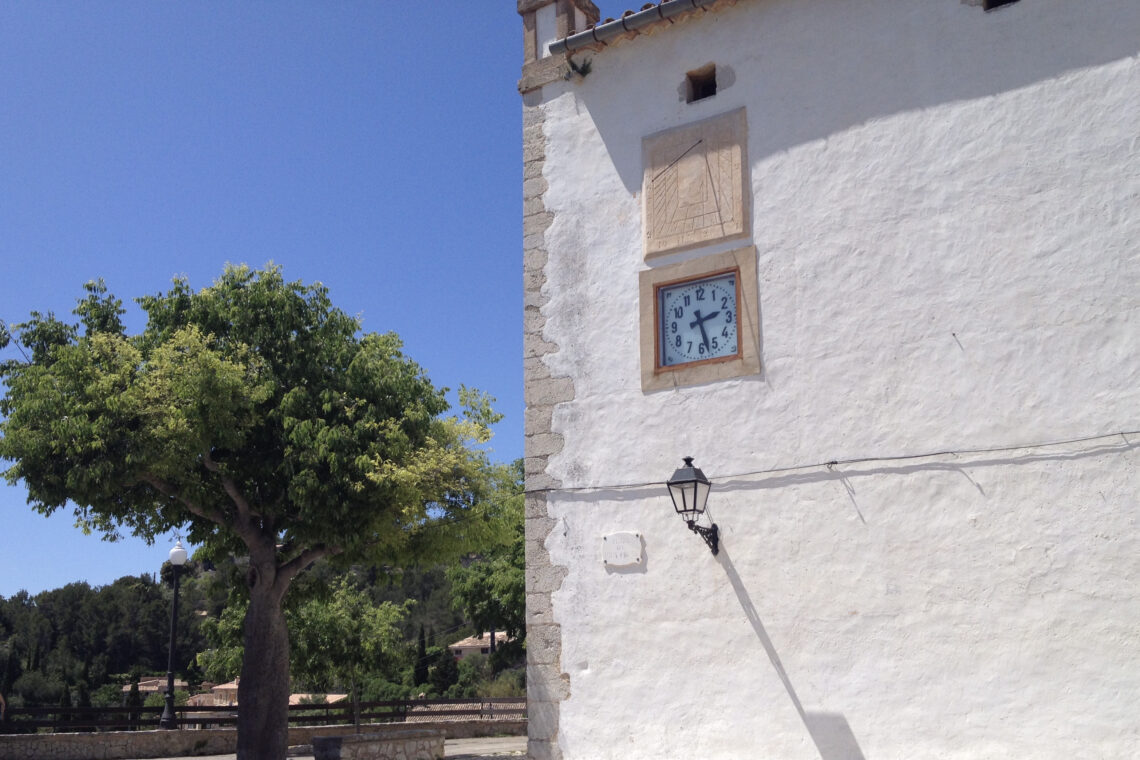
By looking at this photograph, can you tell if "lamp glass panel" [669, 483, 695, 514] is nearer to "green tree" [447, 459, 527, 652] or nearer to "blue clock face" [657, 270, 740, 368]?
"blue clock face" [657, 270, 740, 368]

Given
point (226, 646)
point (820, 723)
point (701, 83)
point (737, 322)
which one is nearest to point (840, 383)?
point (737, 322)

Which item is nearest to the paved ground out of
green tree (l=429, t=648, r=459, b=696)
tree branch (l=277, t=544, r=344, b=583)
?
tree branch (l=277, t=544, r=344, b=583)

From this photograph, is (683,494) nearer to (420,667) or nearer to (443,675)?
(443,675)

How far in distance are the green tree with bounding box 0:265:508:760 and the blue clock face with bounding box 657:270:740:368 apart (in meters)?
5.76

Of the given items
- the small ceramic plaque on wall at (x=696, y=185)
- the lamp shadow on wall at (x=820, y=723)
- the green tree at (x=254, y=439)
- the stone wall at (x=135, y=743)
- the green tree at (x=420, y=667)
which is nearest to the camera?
the lamp shadow on wall at (x=820, y=723)

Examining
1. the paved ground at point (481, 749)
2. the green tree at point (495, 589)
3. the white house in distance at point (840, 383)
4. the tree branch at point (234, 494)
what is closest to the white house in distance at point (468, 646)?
the green tree at point (495, 589)

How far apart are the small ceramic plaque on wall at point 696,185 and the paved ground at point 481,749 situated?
10832 millimetres

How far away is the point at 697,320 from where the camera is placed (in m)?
7.87

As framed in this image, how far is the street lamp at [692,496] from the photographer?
726 cm

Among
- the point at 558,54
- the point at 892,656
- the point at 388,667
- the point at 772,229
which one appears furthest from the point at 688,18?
the point at 388,667

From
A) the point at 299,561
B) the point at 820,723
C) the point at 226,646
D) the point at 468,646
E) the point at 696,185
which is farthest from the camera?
the point at 468,646

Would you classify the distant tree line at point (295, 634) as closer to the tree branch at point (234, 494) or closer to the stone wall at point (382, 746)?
the tree branch at point (234, 494)

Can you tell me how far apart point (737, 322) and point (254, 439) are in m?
8.68

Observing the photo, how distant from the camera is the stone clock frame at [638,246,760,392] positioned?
7.58 metres
